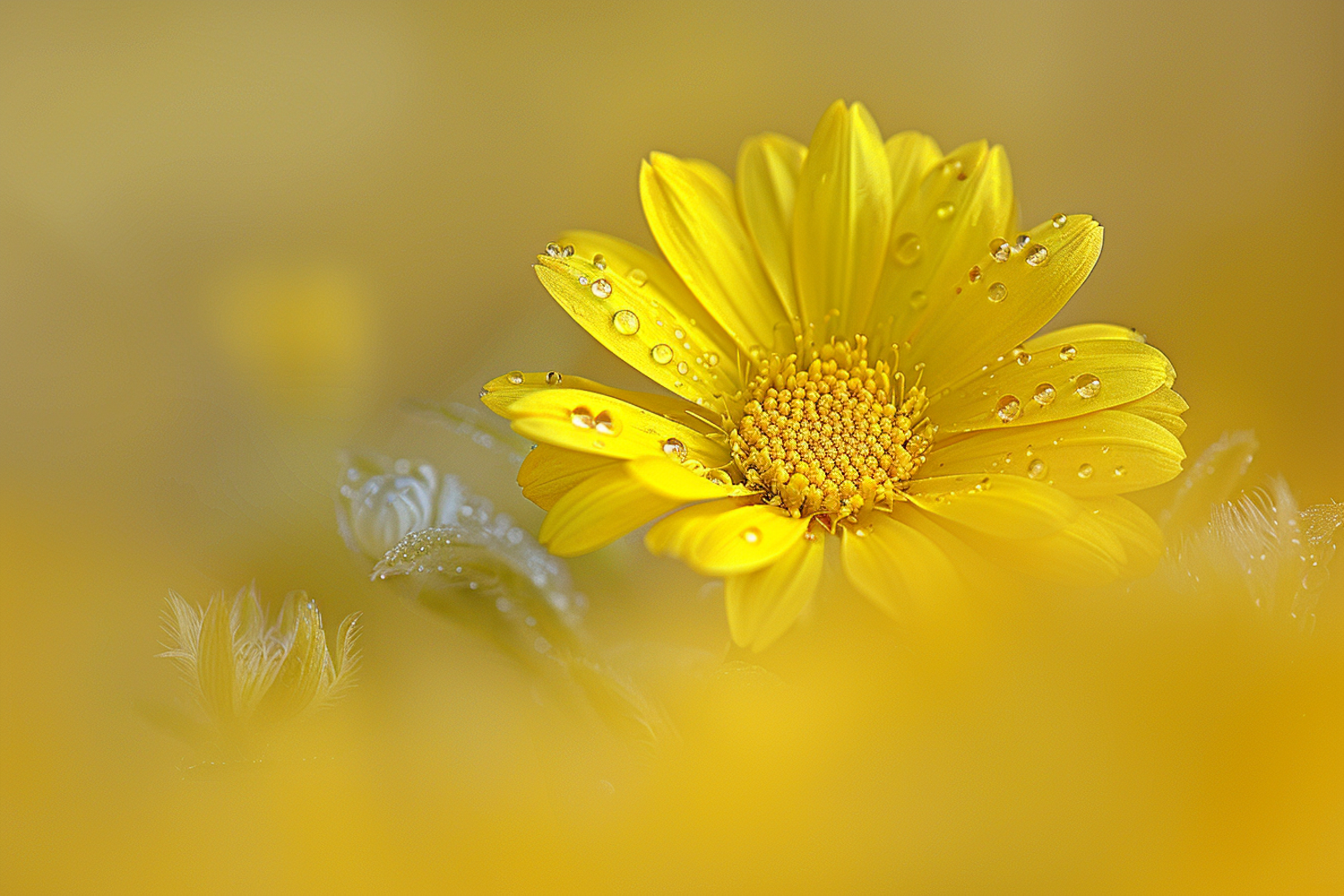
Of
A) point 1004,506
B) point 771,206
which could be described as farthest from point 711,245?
point 1004,506

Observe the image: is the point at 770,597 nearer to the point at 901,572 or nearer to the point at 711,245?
the point at 901,572

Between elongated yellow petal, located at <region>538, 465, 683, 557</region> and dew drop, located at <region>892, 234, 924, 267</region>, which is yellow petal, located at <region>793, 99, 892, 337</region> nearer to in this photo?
dew drop, located at <region>892, 234, 924, 267</region>

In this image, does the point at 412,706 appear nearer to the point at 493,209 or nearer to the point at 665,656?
the point at 665,656

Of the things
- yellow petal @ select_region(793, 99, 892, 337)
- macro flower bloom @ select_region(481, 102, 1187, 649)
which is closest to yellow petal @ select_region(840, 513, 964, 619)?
macro flower bloom @ select_region(481, 102, 1187, 649)

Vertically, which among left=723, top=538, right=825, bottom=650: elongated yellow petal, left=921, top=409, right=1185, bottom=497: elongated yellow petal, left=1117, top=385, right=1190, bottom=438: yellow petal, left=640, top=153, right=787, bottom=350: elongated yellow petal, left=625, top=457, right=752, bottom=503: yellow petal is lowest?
left=723, top=538, right=825, bottom=650: elongated yellow petal

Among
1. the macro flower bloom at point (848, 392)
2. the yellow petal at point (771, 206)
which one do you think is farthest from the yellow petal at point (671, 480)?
the yellow petal at point (771, 206)

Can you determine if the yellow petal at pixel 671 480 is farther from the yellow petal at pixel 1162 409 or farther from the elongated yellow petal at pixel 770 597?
the yellow petal at pixel 1162 409
